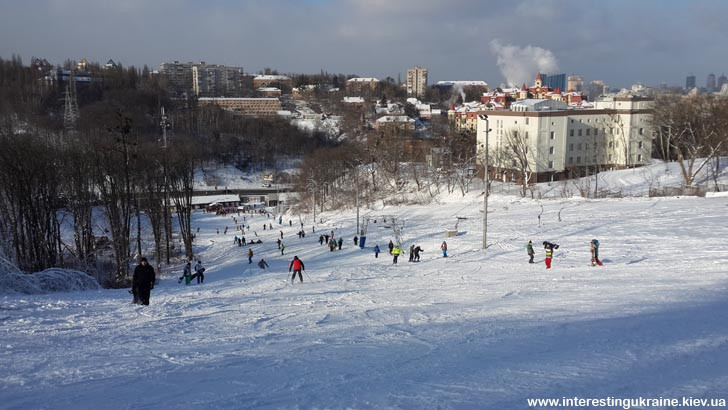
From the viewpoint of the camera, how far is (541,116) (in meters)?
55.8

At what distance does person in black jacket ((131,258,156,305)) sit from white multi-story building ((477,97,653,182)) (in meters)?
45.3

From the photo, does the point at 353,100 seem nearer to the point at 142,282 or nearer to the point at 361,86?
the point at 361,86

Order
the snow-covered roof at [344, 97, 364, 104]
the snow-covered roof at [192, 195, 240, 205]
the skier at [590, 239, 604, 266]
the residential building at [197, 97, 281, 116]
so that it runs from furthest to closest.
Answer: the snow-covered roof at [344, 97, 364, 104] → the residential building at [197, 97, 281, 116] → the snow-covered roof at [192, 195, 240, 205] → the skier at [590, 239, 604, 266]

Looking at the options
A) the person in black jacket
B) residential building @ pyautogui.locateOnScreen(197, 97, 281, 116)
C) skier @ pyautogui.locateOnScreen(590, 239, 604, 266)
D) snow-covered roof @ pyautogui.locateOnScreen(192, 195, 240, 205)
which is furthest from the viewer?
residential building @ pyautogui.locateOnScreen(197, 97, 281, 116)

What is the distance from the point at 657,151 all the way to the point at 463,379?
67975mm

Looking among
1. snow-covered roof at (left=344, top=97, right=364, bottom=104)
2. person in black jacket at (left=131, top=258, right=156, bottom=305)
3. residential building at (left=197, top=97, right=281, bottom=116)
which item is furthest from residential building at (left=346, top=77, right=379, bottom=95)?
person in black jacket at (left=131, top=258, right=156, bottom=305)

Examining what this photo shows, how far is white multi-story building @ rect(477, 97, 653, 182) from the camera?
56156 mm

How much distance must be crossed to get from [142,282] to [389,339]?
6.49m

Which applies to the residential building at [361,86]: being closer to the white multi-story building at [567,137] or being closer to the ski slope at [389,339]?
the white multi-story building at [567,137]

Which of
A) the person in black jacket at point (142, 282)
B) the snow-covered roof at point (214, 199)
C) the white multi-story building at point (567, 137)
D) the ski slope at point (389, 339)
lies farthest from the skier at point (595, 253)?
the snow-covered roof at point (214, 199)

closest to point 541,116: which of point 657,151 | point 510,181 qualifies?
point 510,181

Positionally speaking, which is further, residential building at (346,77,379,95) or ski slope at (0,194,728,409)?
residential building at (346,77,379,95)

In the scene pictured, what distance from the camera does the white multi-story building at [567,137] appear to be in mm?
56156

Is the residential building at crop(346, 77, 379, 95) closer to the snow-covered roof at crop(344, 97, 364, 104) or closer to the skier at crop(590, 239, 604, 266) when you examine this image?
the snow-covered roof at crop(344, 97, 364, 104)
